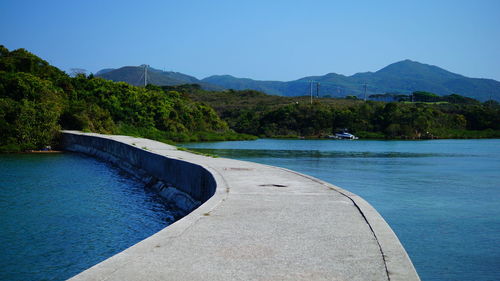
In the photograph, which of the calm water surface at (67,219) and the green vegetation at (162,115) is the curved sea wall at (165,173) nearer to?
the calm water surface at (67,219)

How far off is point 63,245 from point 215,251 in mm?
4392

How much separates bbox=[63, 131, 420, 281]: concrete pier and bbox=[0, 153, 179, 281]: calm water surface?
2.02 meters

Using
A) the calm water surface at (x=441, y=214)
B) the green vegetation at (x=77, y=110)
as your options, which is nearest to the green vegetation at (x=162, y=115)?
the green vegetation at (x=77, y=110)

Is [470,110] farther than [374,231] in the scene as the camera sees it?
Yes

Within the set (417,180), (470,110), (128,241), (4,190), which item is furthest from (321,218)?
(470,110)

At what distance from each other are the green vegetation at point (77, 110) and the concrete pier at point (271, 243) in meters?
22.6

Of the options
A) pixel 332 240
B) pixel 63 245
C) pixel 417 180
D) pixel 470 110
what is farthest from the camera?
pixel 470 110

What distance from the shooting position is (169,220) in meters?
12.0

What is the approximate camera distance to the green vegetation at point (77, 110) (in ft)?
97.5

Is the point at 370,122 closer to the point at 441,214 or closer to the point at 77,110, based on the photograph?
the point at 77,110

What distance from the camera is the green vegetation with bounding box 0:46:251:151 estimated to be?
1169 inches

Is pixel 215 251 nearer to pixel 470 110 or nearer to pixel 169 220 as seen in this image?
pixel 169 220

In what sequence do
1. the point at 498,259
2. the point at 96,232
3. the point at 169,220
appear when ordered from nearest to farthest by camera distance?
the point at 498,259 → the point at 96,232 → the point at 169,220

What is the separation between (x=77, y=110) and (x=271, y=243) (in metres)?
34.3
